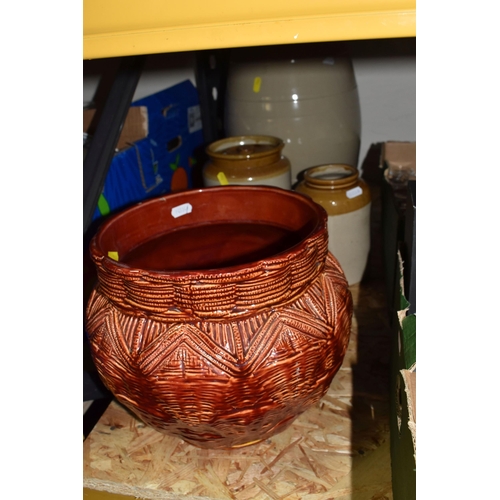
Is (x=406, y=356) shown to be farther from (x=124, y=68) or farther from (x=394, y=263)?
(x=124, y=68)

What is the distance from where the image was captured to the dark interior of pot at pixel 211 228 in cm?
83

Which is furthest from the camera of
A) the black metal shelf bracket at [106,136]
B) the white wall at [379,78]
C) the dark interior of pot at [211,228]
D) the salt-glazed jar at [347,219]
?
the white wall at [379,78]

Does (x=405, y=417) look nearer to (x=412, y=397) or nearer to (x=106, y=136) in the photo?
(x=412, y=397)

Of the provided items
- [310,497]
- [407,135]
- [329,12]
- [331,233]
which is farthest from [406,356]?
[407,135]

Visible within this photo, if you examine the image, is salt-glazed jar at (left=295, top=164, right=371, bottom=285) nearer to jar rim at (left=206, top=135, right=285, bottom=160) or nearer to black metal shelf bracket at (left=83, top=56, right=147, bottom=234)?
jar rim at (left=206, top=135, right=285, bottom=160)

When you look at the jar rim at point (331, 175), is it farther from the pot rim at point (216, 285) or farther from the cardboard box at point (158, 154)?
the pot rim at point (216, 285)

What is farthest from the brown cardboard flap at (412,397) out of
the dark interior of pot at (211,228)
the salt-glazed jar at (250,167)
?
the salt-glazed jar at (250,167)

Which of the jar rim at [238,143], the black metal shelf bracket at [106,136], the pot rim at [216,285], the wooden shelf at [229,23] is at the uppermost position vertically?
the wooden shelf at [229,23]

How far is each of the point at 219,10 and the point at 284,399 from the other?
16.3 inches

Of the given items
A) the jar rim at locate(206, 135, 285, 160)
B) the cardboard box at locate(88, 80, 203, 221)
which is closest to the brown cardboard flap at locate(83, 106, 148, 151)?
the cardboard box at locate(88, 80, 203, 221)

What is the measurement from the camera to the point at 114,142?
3.27 ft

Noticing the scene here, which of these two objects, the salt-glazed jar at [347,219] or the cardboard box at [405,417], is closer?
the cardboard box at [405,417]

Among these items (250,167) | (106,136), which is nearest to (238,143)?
(250,167)

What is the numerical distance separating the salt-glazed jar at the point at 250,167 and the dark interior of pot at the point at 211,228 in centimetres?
38
